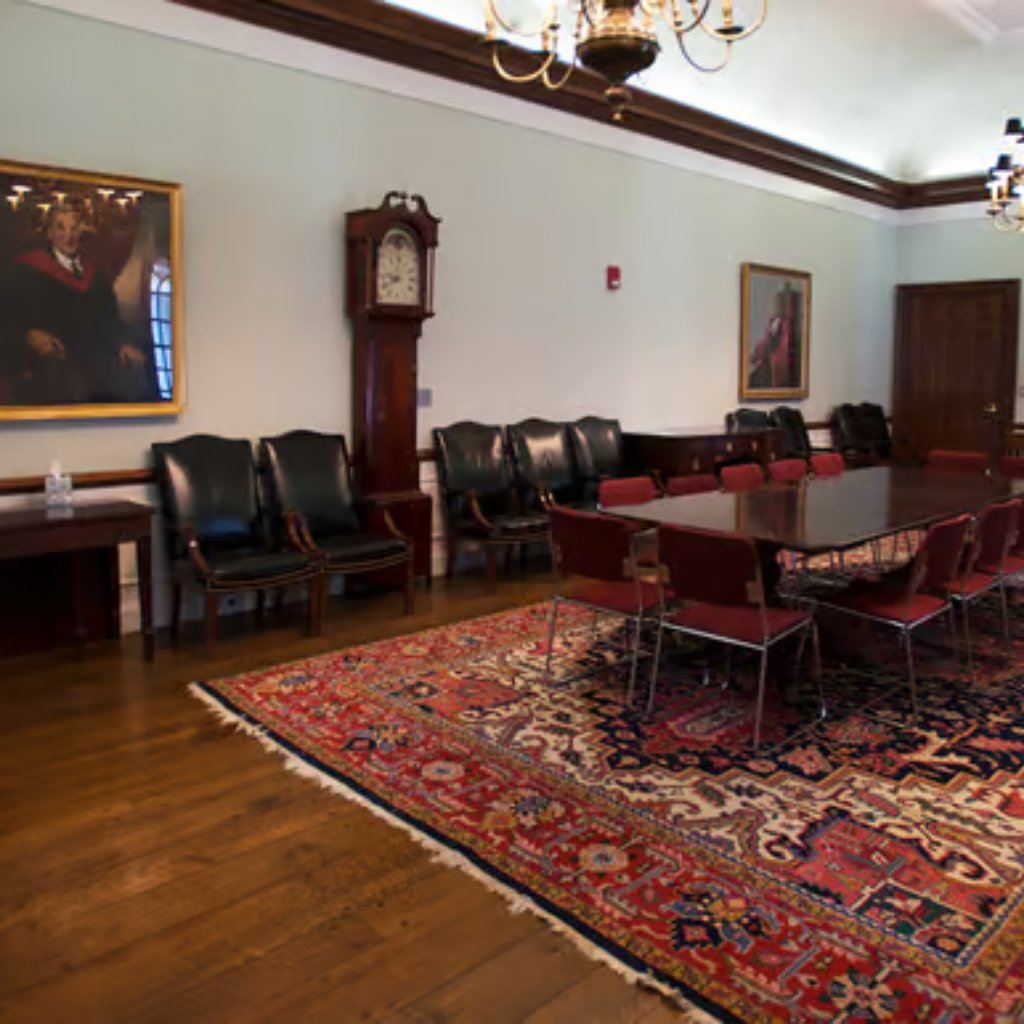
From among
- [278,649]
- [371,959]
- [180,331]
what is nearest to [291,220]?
[180,331]

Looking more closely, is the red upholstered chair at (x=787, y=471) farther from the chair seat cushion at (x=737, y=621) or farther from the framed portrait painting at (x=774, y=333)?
the framed portrait painting at (x=774, y=333)

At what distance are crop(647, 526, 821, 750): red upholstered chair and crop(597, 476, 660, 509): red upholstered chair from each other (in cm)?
97

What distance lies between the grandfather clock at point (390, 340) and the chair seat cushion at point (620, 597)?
1.76 meters

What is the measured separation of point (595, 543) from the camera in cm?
398

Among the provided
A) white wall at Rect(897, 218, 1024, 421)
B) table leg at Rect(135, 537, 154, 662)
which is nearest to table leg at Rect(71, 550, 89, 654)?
table leg at Rect(135, 537, 154, 662)

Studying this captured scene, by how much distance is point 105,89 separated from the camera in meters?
4.65

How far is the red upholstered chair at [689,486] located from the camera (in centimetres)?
522

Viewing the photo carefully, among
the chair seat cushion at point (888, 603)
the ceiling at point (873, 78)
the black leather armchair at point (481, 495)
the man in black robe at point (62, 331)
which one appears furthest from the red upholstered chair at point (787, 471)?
the man in black robe at point (62, 331)

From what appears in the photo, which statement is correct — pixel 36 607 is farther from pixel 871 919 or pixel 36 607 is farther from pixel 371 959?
pixel 871 919

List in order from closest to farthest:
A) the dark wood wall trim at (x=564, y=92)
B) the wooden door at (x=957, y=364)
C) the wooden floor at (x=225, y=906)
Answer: the wooden floor at (x=225, y=906) < the dark wood wall trim at (x=564, y=92) < the wooden door at (x=957, y=364)

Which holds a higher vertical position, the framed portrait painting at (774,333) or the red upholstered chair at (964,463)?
the framed portrait painting at (774,333)

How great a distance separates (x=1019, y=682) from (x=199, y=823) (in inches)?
139

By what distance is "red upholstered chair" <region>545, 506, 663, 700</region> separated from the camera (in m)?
3.90

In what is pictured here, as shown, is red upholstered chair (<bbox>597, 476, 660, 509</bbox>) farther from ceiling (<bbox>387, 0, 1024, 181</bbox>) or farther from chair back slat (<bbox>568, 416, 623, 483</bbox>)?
ceiling (<bbox>387, 0, 1024, 181</bbox>)
